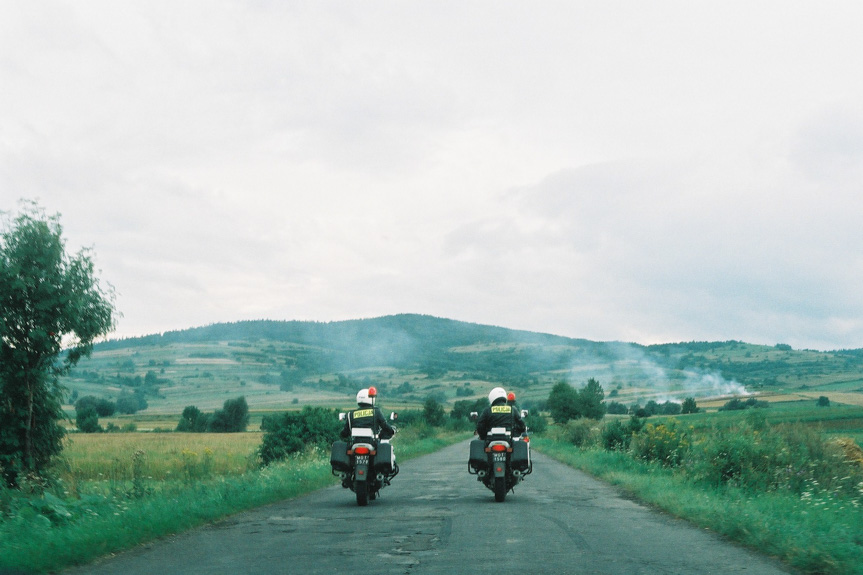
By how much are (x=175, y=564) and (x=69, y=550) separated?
1.21m

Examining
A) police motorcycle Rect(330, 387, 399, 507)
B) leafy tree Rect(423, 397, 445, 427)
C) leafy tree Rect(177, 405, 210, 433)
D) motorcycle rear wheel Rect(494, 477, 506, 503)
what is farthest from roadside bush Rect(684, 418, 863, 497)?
leafy tree Rect(423, 397, 445, 427)

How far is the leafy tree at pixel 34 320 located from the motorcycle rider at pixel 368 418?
9134 mm

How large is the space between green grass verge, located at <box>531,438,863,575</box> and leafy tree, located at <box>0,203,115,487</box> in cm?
1473

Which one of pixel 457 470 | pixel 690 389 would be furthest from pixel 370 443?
pixel 690 389

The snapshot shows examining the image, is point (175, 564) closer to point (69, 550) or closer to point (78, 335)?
point (69, 550)

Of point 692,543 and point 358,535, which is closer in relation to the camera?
point 692,543

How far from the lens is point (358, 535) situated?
10477mm

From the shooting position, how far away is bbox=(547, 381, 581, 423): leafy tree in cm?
9424

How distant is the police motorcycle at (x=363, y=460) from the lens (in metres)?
14.5

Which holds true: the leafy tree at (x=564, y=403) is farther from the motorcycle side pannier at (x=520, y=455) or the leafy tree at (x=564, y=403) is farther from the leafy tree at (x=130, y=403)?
the motorcycle side pannier at (x=520, y=455)

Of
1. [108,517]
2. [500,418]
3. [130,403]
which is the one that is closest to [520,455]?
[500,418]

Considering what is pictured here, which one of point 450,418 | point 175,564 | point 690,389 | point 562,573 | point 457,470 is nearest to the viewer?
point 562,573

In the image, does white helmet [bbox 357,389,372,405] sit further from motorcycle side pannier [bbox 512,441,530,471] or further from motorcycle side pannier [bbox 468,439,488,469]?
motorcycle side pannier [bbox 512,441,530,471]

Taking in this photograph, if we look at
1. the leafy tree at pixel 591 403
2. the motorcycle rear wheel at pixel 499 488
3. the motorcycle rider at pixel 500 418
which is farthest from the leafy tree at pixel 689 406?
the motorcycle rear wheel at pixel 499 488
